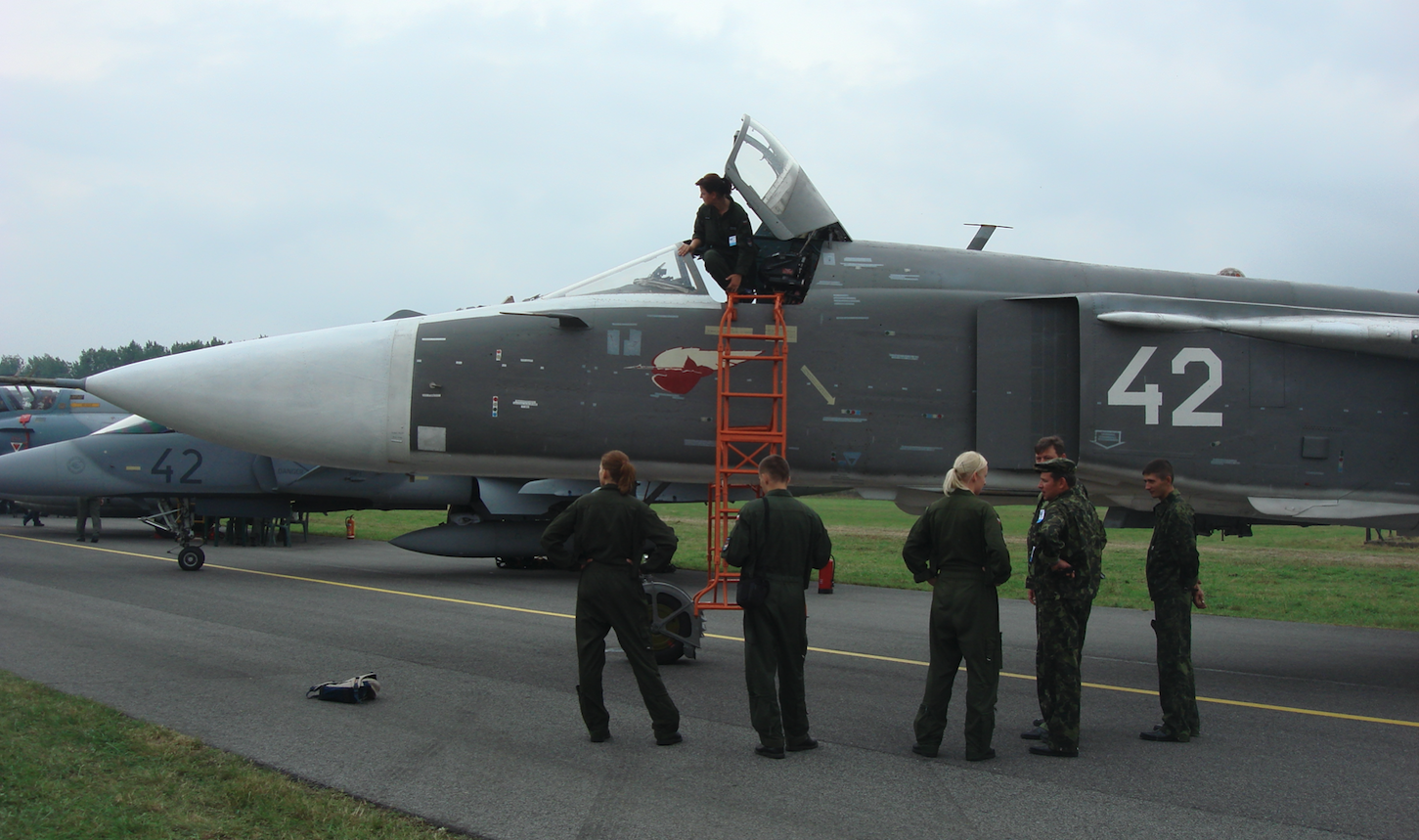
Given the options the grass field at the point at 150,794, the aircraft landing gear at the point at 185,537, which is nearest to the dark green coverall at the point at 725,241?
the grass field at the point at 150,794

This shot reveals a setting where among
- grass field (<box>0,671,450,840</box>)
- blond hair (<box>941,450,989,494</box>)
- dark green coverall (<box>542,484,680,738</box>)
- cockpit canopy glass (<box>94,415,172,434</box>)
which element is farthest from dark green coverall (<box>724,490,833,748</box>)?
cockpit canopy glass (<box>94,415,172,434</box>)

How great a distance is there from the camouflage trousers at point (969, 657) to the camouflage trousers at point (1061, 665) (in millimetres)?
438

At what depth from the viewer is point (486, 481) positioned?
16.4 m

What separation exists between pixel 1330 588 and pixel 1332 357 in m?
10.4

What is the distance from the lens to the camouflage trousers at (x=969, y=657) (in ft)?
16.5

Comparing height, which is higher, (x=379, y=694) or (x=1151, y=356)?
(x=1151, y=356)

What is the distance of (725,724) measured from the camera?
226 inches

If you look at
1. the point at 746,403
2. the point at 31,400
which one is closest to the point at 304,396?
the point at 746,403

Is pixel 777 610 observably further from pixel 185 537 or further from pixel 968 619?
pixel 185 537

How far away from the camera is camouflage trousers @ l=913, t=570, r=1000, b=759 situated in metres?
5.04

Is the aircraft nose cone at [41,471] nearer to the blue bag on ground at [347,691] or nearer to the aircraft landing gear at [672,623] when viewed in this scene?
the blue bag on ground at [347,691]

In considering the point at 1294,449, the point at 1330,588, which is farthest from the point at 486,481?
the point at 1330,588

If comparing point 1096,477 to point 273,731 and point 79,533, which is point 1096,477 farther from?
point 79,533

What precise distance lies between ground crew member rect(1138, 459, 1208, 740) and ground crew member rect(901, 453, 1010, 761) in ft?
4.30
